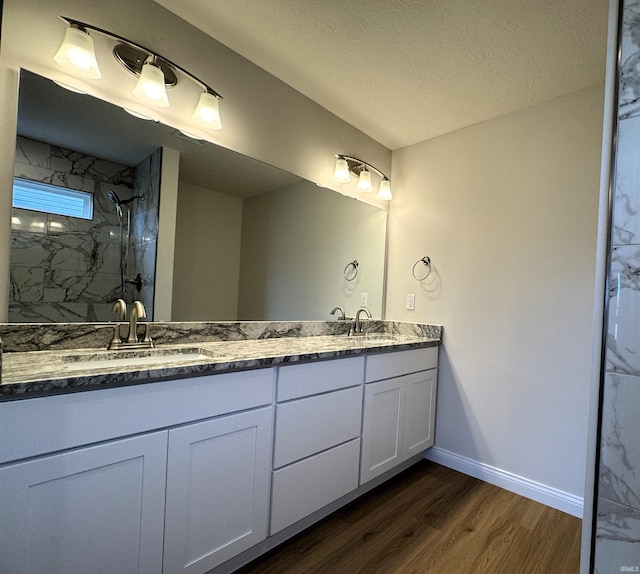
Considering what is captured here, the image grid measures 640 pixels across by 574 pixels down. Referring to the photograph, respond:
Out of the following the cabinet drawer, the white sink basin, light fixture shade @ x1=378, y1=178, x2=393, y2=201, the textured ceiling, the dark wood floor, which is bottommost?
the dark wood floor

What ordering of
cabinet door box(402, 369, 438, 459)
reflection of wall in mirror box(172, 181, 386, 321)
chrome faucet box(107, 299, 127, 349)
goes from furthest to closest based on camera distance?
cabinet door box(402, 369, 438, 459) → reflection of wall in mirror box(172, 181, 386, 321) → chrome faucet box(107, 299, 127, 349)

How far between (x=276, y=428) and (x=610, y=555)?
42.9 inches

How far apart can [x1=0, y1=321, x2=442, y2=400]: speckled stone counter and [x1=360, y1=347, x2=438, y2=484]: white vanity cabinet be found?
0.41 ft

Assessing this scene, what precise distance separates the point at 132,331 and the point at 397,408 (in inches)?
60.4

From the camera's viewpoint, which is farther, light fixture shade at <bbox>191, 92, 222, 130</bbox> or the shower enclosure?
light fixture shade at <bbox>191, 92, 222, 130</bbox>

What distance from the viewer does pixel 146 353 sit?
145 centimetres

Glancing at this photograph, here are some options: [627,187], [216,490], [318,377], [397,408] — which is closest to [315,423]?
[318,377]

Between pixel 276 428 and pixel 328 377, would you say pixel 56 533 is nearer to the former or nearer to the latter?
pixel 276 428

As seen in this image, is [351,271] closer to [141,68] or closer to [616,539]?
[141,68]

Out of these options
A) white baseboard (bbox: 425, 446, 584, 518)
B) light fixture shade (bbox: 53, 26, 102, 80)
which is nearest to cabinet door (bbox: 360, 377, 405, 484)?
white baseboard (bbox: 425, 446, 584, 518)

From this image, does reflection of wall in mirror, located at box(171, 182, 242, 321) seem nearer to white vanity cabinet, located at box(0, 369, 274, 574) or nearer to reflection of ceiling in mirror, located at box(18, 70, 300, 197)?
reflection of ceiling in mirror, located at box(18, 70, 300, 197)

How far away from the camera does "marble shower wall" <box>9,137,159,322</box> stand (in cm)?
127

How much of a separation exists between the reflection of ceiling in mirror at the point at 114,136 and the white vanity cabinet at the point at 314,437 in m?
1.10

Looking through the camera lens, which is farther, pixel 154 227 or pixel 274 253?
pixel 274 253
